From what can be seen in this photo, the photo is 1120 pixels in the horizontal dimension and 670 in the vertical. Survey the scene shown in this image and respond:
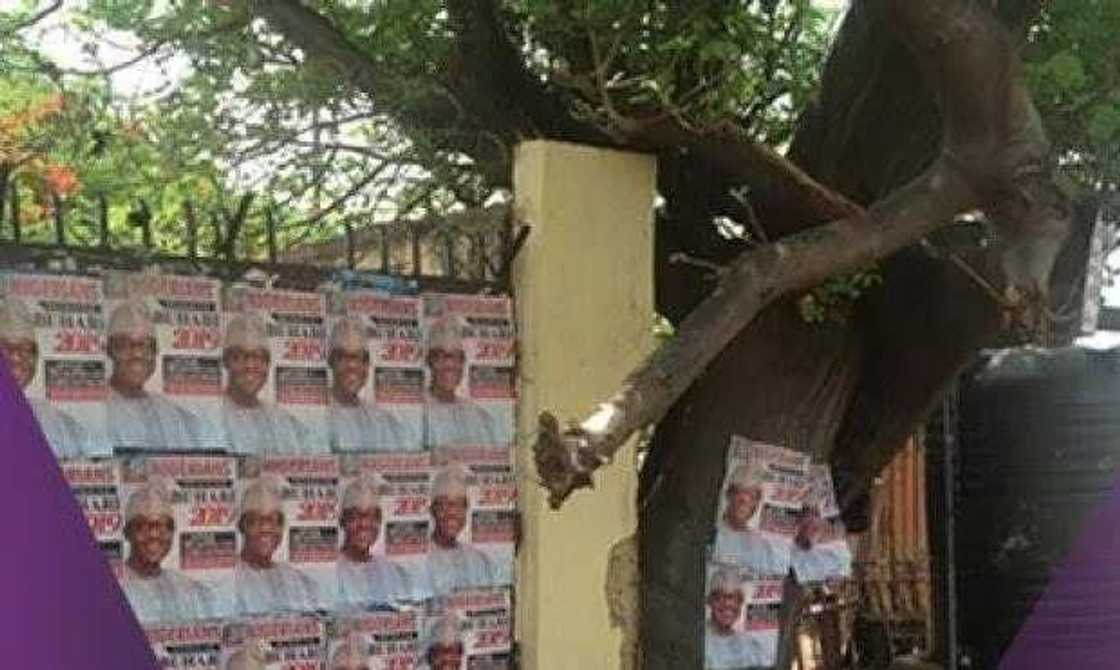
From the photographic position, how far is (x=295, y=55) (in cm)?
480

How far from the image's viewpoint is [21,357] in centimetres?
345

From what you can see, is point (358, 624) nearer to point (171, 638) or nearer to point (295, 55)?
point (171, 638)

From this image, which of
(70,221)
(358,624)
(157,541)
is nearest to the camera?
(157,541)

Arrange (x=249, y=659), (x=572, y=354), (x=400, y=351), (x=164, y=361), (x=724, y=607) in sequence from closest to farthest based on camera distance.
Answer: (x=164, y=361) < (x=249, y=659) < (x=400, y=351) < (x=572, y=354) < (x=724, y=607)

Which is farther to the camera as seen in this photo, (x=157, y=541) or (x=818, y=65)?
(x=818, y=65)

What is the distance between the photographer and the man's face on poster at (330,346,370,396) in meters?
3.99

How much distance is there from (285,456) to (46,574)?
0.64m

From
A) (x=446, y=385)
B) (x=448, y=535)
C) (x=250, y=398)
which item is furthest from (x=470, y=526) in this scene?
(x=250, y=398)

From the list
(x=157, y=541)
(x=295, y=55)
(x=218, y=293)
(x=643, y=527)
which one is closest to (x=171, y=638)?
(x=157, y=541)

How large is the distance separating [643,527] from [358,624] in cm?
104

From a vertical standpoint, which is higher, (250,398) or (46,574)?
(250,398)

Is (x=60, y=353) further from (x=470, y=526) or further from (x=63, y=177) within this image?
(x=63, y=177)

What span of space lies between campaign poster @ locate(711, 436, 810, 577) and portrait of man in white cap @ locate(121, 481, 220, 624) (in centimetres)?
170

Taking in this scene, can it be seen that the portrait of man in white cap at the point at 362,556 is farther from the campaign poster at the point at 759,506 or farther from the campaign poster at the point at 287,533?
the campaign poster at the point at 759,506
